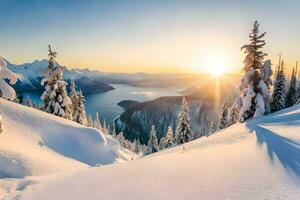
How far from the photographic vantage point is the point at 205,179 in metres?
7.20

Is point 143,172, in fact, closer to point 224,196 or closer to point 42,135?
point 224,196

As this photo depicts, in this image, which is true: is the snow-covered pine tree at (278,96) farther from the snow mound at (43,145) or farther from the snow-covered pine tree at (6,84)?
the snow-covered pine tree at (6,84)

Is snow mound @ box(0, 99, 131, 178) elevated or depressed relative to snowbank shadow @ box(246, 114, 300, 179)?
depressed

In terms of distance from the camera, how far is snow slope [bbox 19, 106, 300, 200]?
6137 mm

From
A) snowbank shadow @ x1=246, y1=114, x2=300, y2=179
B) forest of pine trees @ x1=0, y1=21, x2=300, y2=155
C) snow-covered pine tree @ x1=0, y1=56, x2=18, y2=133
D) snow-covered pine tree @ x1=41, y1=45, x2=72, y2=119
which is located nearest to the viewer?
snowbank shadow @ x1=246, y1=114, x2=300, y2=179

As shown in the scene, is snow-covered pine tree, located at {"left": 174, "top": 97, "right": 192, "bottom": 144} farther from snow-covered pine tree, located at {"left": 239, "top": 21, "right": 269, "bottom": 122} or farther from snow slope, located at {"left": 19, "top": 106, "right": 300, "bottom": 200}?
snow slope, located at {"left": 19, "top": 106, "right": 300, "bottom": 200}

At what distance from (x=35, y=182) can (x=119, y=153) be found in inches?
773

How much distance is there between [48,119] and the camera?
2547 cm

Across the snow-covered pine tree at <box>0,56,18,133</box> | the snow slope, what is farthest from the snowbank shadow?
the snow-covered pine tree at <box>0,56,18,133</box>

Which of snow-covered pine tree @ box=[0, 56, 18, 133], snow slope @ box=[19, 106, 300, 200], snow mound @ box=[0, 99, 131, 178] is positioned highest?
snow-covered pine tree @ box=[0, 56, 18, 133]

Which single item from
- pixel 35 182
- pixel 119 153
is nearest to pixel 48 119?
pixel 119 153

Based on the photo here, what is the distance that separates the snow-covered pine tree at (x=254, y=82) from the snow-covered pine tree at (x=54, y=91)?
23.3 metres

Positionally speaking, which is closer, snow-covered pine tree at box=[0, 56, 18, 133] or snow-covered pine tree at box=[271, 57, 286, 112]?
snow-covered pine tree at box=[0, 56, 18, 133]

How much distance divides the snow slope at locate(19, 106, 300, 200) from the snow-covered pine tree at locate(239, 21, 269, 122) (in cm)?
1368
